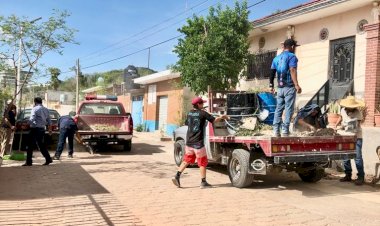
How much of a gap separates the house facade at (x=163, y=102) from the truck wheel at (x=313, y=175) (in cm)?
1286

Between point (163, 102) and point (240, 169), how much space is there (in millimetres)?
18516

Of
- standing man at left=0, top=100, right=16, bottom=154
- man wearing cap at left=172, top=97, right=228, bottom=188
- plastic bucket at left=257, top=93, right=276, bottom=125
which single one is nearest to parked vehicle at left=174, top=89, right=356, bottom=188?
man wearing cap at left=172, top=97, right=228, bottom=188

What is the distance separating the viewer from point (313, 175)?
895cm

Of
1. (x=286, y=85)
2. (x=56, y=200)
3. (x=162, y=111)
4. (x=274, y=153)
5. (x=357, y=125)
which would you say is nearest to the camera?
(x=56, y=200)

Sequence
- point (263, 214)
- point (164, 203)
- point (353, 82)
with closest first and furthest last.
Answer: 1. point (263, 214)
2. point (164, 203)
3. point (353, 82)

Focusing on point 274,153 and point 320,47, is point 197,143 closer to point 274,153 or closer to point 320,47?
point 274,153

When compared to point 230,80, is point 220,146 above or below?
below

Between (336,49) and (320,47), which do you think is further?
(320,47)

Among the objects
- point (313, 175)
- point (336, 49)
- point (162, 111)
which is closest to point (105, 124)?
point (336, 49)

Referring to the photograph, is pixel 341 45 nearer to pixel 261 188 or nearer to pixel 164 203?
pixel 261 188

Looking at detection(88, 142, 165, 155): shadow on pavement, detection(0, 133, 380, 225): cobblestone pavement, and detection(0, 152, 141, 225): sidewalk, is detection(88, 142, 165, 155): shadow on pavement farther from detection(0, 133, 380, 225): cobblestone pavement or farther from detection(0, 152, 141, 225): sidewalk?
detection(0, 152, 141, 225): sidewalk

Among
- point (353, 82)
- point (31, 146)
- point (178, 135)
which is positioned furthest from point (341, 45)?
point (31, 146)

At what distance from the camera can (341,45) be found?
13.2m

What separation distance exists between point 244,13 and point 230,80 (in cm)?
239
